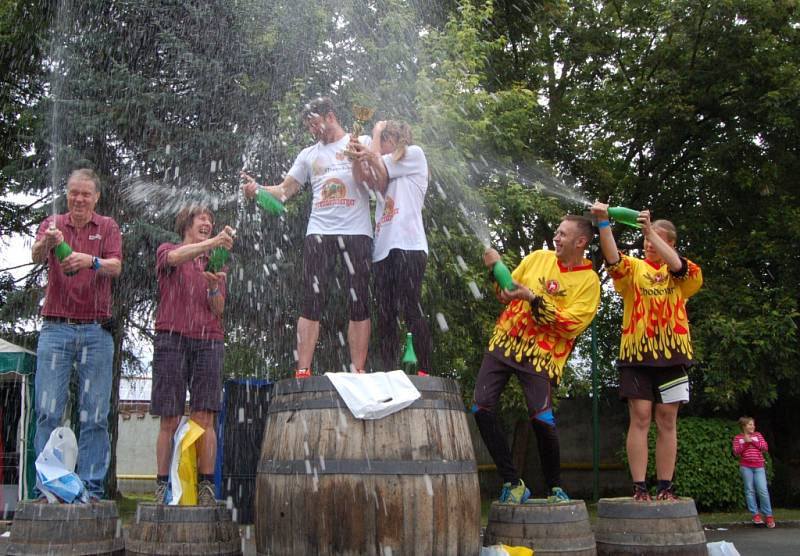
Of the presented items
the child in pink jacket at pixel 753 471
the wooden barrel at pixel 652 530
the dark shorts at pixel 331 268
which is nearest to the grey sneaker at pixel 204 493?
the dark shorts at pixel 331 268

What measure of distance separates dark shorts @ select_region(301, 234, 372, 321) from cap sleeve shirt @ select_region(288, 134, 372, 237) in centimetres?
5

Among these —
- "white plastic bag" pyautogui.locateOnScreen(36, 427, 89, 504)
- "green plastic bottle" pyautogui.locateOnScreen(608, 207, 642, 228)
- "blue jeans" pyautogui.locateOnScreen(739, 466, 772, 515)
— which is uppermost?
"green plastic bottle" pyautogui.locateOnScreen(608, 207, 642, 228)

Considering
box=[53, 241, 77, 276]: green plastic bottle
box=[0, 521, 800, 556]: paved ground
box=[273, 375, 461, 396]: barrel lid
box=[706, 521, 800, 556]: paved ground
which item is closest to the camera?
box=[273, 375, 461, 396]: barrel lid

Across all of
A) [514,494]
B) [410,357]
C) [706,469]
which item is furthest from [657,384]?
[706,469]

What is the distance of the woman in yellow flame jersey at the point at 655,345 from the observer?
4230 millimetres

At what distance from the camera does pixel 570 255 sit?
4102mm

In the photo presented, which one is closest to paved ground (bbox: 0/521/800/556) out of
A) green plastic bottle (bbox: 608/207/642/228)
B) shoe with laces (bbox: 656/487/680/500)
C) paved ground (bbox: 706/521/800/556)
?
paved ground (bbox: 706/521/800/556)

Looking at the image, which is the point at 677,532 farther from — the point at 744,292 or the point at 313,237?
the point at 744,292

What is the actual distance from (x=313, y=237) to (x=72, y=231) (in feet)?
4.03

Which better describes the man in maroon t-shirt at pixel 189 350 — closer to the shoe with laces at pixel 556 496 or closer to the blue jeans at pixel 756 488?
the shoe with laces at pixel 556 496

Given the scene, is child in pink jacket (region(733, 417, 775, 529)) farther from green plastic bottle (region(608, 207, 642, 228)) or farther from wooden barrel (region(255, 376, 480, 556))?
wooden barrel (region(255, 376, 480, 556))

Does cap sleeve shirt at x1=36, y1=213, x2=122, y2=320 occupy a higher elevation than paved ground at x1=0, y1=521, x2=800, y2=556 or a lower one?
higher

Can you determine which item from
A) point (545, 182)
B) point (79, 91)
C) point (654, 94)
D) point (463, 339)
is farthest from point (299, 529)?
point (654, 94)

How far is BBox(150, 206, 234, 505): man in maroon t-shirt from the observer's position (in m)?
3.85
